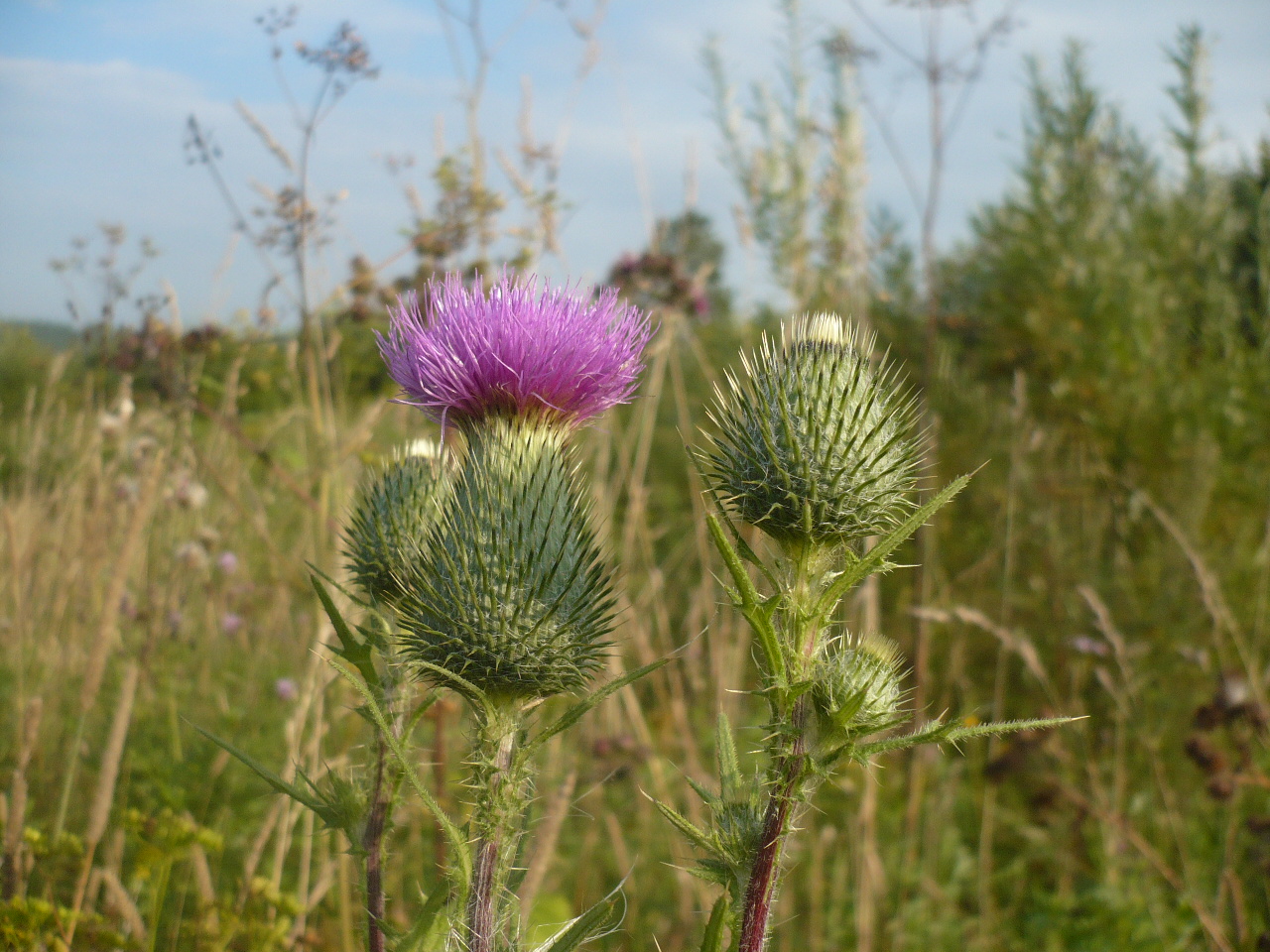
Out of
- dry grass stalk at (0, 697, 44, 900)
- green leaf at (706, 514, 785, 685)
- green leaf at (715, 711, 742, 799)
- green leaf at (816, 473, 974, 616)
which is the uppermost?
green leaf at (816, 473, 974, 616)

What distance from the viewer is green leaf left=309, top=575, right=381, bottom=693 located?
1.59 meters

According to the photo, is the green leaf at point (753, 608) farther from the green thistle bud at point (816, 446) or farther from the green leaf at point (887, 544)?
the green thistle bud at point (816, 446)

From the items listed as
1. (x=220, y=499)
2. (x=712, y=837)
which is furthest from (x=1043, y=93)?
(x=712, y=837)

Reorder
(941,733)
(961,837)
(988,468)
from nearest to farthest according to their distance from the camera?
1. (941,733)
2. (961,837)
3. (988,468)

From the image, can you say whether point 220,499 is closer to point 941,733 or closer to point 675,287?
point 675,287

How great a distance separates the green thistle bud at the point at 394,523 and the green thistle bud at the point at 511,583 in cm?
10

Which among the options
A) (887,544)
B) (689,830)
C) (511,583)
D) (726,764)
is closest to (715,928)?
(689,830)

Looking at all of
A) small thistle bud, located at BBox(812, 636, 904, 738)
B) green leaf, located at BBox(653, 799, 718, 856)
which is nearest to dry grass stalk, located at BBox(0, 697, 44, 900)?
green leaf, located at BBox(653, 799, 718, 856)

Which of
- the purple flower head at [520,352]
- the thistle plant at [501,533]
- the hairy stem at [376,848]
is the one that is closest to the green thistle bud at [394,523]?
the thistle plant at [501,533]

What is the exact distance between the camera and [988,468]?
5.79 m

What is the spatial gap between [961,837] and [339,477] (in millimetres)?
3167

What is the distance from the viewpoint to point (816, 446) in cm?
191

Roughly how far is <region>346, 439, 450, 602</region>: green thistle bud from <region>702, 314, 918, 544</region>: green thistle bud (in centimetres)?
69

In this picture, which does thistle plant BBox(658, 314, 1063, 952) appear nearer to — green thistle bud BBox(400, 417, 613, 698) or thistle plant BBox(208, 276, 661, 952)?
thistle plant BBox(208, 276, 661, 952)
